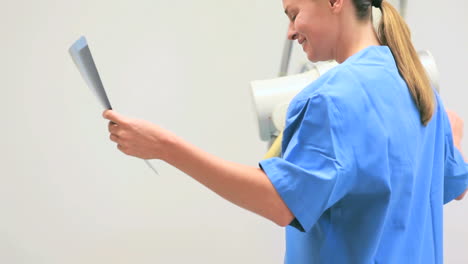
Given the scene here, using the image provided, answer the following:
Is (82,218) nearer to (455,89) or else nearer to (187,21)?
(187,21)

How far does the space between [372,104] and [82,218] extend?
981 millimetres

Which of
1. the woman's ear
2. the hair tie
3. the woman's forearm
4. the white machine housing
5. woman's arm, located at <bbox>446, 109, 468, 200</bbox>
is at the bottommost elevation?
woman's arm, located at <bbox>446, 109, 468, 200</bbox>

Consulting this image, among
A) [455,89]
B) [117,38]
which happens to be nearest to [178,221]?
[117,38]

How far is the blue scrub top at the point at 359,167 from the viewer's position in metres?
0.59

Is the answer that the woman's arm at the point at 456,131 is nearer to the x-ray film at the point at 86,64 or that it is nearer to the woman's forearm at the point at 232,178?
the woman's forearm at the point at 232,178

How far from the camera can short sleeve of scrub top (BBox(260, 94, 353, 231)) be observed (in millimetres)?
582

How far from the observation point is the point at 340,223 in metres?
0.67

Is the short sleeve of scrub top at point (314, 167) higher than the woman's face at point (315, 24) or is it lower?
lower

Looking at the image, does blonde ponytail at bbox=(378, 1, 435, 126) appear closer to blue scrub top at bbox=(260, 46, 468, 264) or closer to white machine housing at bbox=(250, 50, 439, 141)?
blue scrub top at bbox=(260, 46, 468, 264)

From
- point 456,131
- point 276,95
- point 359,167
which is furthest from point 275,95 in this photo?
point 359,167

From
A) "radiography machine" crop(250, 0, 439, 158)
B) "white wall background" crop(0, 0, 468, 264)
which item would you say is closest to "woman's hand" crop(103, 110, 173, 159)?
"radiography machine" crop(250, 0, 439, 158)

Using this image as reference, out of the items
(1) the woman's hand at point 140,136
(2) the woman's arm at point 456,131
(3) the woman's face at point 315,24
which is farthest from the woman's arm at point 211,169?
(2) the woman's arm at point 456,131

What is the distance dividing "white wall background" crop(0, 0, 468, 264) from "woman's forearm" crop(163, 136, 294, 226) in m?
0.83

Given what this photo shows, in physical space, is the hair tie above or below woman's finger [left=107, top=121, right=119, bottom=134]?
above
